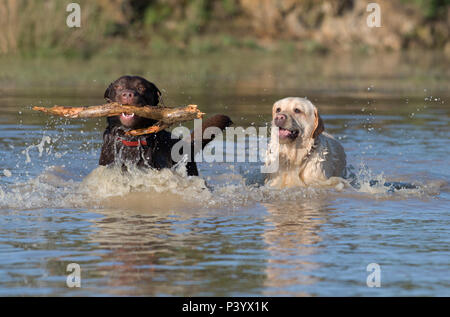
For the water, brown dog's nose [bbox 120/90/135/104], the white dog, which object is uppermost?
brown dog's nose [bbox 120/90/135/104]

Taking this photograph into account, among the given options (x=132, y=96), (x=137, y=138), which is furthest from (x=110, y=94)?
(x=137, y=138)

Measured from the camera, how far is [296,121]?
877 centimetres

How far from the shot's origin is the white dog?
878 cm

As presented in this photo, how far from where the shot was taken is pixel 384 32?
1089 inches

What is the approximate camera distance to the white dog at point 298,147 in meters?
8.78

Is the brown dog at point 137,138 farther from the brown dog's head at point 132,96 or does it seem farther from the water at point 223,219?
the water at point 223,219

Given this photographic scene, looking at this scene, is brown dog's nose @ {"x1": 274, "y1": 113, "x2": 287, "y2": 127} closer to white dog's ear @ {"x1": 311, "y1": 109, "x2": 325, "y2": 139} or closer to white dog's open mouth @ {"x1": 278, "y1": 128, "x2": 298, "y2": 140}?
white dog's open mouth @ {"x1": 278, "y1": 128, "x2": 298, "y2": 140}

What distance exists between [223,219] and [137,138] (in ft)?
4.94

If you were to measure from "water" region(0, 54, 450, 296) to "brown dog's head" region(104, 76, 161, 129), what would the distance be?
0.48m

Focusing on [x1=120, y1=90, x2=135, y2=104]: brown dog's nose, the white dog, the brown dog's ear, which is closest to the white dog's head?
the white dog

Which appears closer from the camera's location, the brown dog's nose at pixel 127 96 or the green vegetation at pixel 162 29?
the brown dog's nose at pixel 127 96

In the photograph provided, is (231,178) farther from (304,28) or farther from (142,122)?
(304,28)

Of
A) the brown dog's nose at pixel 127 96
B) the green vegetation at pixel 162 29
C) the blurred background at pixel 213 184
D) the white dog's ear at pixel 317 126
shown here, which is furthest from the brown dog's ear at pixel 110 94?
the green vegetation at pixel 162 29
